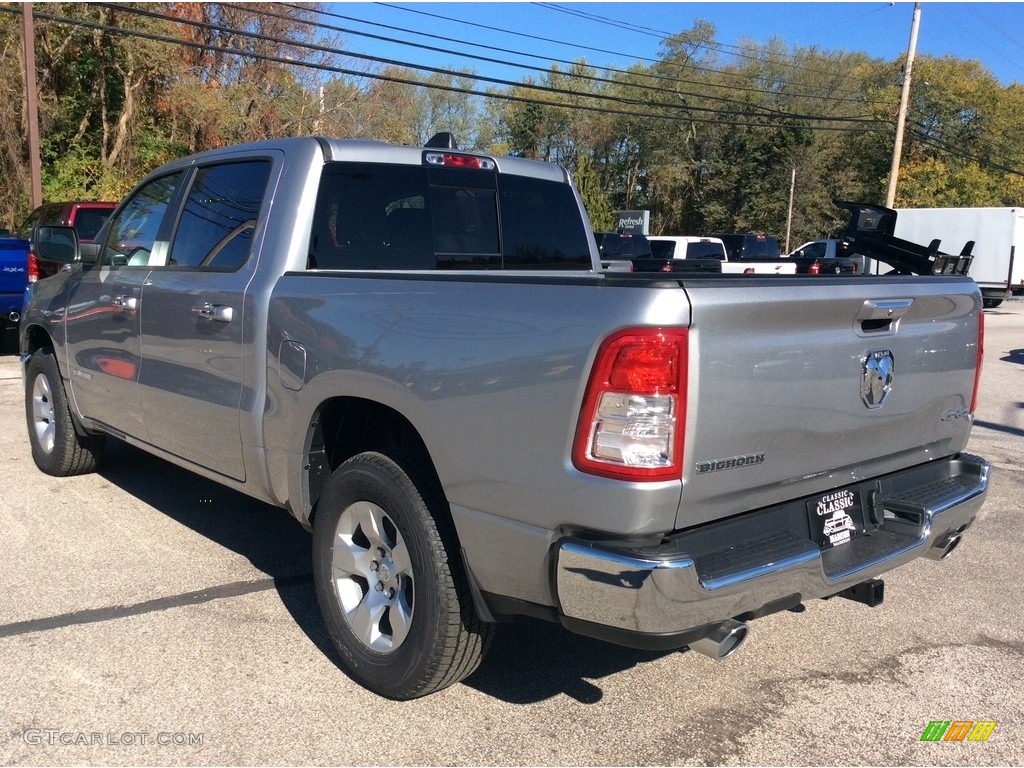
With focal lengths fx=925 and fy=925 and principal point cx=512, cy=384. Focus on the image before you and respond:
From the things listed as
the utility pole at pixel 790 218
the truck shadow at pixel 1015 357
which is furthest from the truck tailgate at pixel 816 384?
the utility pole at pixel 790 218

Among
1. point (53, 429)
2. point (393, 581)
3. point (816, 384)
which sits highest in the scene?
point (816, 384)

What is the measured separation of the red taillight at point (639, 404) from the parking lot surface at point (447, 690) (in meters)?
1.12

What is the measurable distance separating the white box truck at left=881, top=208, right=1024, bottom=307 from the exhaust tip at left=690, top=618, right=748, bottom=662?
25.3m

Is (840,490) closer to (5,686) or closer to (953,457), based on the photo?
(953,457)

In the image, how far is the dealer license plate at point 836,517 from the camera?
311 centimetres

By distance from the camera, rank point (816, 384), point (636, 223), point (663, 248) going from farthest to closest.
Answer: point (636, 223) → point (663, 248) → point (816, 384)

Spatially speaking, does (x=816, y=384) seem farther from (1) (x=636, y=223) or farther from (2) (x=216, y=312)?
(1) (x=636, y=223)

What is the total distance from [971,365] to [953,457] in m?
0.39

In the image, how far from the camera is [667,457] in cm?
258

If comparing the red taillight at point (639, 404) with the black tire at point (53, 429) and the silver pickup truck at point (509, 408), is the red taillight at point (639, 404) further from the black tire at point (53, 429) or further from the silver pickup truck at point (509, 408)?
the black tire at point (53, 429)

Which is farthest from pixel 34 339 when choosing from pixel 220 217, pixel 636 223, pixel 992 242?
pixel 636 223

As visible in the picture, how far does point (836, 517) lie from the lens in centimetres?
320

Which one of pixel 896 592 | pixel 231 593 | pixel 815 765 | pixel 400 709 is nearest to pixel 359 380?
pixel 400 709

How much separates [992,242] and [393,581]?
90.7 feet
